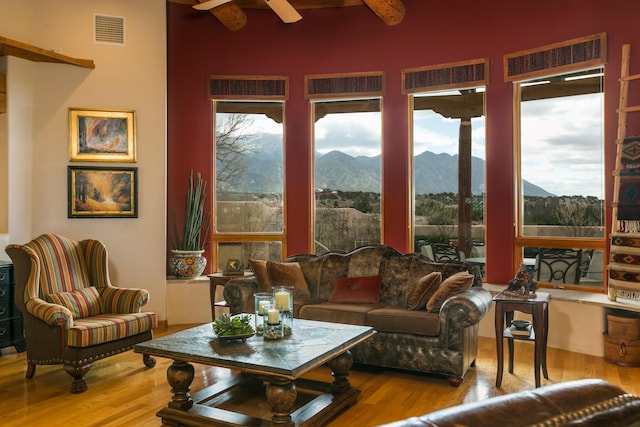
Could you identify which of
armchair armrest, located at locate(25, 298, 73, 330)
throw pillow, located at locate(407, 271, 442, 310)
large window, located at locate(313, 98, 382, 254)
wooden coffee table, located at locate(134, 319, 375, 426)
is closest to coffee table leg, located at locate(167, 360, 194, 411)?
wooden coffee table, located at locate(134, 319, 375, 426)

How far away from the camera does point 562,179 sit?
217 inches

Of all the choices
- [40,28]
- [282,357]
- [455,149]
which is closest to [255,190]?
[455,149]

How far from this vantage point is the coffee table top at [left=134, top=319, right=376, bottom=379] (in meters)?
3.01

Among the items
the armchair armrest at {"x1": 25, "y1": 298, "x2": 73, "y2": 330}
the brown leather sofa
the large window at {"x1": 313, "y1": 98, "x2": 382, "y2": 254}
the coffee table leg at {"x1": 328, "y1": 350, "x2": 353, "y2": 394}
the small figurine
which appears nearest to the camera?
the brown leather sofa

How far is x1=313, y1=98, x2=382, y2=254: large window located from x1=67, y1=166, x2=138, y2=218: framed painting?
7.16 feet

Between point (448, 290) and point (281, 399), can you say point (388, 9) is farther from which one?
point (281, 399)

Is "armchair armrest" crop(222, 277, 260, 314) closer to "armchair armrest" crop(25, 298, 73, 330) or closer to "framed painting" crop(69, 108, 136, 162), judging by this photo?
"armchair armrest" crop(25, 298, 73, 330)

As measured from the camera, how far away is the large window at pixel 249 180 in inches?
262

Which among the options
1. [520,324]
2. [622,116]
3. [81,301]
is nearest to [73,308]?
[81,301]

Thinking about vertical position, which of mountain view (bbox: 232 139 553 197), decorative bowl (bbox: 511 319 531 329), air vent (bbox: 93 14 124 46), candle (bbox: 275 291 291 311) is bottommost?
decorative bowl (bbox: 511 319 531 329)

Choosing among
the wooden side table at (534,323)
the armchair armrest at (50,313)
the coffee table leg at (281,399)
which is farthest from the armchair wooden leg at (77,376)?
the wooden side table at (534,323)

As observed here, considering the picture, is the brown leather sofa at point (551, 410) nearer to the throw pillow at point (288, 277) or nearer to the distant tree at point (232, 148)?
the throw pillow at point (288, 277)

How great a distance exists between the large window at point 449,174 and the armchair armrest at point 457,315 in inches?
78.5

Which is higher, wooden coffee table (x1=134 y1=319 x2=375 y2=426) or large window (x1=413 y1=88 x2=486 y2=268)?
large window (x1=413 y1=88 x2=486 y2=268)
